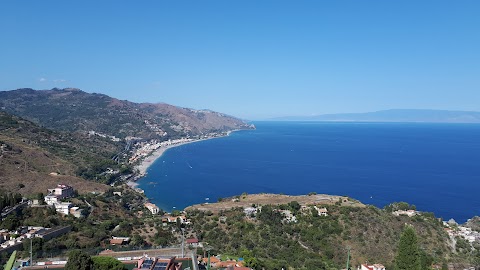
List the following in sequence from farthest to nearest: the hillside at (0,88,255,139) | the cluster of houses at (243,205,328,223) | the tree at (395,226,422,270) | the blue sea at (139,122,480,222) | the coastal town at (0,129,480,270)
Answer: the hillside at (0,88,255,139) < the blue sea at (139,122,480,222) < the cluster of houses at (243,205,328,223) < the tree at (395,226,422,270) < the coastal town at (0,129,480,270)

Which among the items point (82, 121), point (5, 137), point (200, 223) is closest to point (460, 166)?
point (200, 223)

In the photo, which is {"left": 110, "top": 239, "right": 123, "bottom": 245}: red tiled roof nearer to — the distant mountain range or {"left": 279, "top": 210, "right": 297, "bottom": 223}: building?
{"left": 279, "top": 210, "right": 297, "bottom": 223}: building

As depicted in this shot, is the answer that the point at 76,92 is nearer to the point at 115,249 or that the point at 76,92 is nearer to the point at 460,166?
the point at 460,166

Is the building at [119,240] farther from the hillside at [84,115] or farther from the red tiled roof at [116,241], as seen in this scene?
the hillside at [84,115]

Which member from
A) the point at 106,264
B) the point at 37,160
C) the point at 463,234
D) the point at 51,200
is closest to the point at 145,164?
the point at 37,160

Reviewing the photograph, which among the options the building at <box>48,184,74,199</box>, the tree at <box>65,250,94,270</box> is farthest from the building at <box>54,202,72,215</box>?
the tree at <box>65,250,94,270</box>
